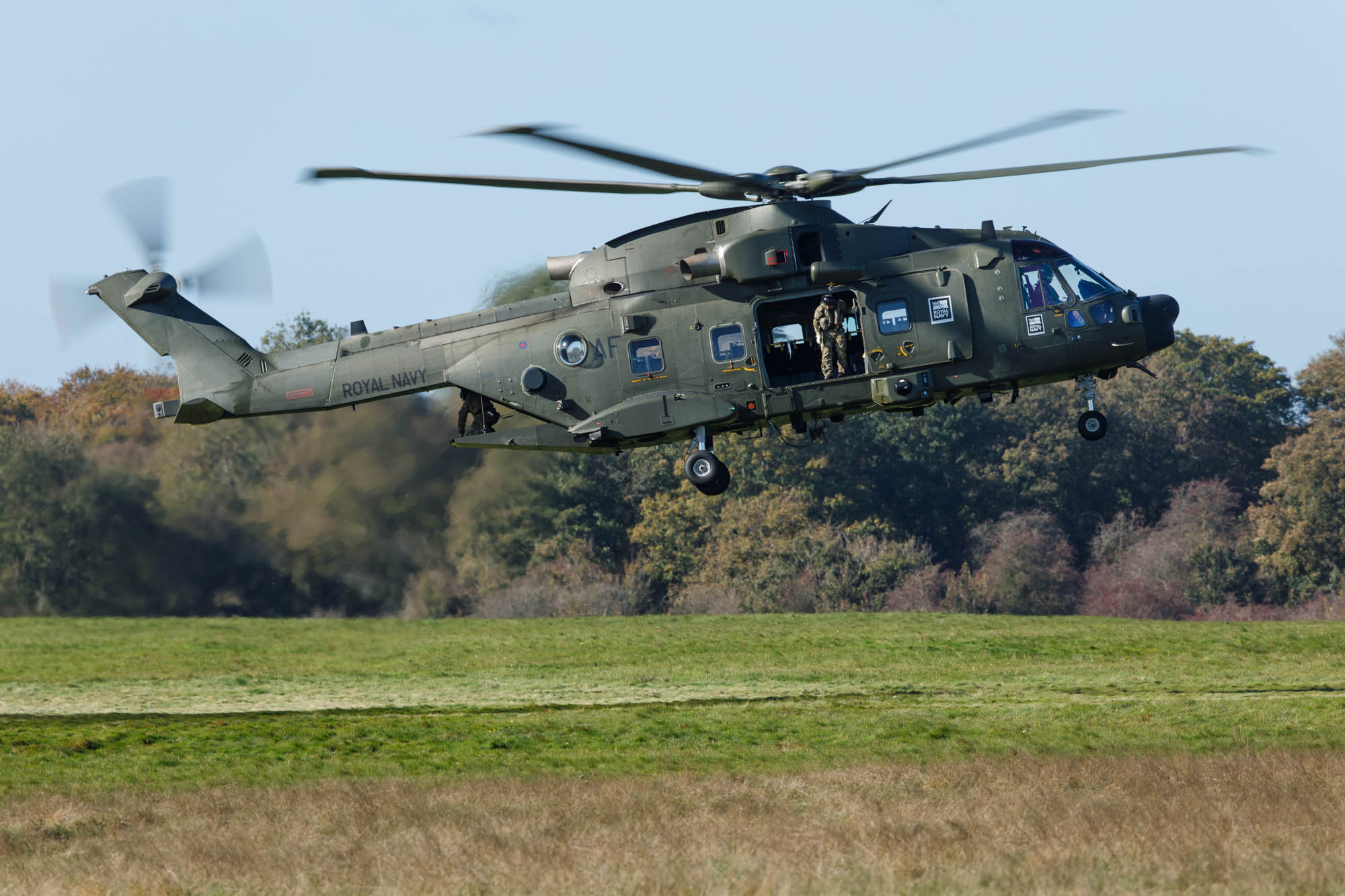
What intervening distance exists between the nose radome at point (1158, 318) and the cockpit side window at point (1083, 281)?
0.51 m

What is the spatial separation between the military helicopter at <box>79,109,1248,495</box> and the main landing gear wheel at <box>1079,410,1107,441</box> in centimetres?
3

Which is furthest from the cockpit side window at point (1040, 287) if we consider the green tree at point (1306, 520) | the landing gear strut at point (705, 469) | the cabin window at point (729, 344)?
the green tree at point (1306, 520)

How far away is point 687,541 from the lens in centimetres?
6512

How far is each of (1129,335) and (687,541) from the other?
43.7 m

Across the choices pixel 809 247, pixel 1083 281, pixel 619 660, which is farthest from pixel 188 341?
pixel 619 660

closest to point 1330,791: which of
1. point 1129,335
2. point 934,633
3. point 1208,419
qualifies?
point 1129,335

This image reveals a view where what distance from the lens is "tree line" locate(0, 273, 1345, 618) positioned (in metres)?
43.2

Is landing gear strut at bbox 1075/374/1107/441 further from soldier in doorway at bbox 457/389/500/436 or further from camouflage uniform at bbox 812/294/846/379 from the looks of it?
soldier in doorway at bbox 457/389/500/436

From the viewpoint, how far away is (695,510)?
65438mm

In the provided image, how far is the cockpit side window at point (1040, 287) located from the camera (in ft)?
72.9

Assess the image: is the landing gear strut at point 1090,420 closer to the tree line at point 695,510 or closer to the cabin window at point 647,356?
the cabin window at point 647,356

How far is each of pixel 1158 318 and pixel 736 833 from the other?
1047 centimetres

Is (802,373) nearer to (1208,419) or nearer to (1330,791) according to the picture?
(1330,791)

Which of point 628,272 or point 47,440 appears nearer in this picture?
point 628,272
